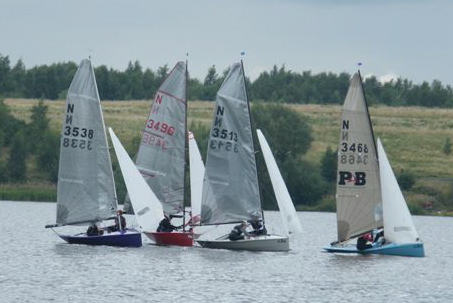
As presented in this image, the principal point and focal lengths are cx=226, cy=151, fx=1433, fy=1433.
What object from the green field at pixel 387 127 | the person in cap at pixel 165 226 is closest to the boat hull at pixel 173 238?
the person in cap at pixel 165 226

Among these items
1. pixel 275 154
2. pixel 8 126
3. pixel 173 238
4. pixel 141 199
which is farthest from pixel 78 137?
pixel 8 126

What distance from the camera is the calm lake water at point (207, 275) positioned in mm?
51219

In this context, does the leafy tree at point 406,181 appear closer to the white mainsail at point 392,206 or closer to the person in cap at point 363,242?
the person in cap at point 363,242

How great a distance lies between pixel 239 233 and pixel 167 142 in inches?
270

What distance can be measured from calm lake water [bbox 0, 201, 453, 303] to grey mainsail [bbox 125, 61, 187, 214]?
3144mm

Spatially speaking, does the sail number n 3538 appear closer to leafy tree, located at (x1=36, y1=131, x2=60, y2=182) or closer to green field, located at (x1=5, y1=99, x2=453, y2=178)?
leafy tree, located at (x1=36, y1=131, x2=60, y2=182)

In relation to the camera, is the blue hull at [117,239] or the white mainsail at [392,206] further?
the blue hull at [117,239]

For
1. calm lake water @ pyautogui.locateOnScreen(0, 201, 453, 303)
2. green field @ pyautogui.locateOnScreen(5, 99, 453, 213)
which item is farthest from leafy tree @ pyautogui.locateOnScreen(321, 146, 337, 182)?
→ calm lake water @ pyautogui.locateOnScreen(0, 201, 453, 303)

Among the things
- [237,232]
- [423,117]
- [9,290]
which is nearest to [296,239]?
[237,232]

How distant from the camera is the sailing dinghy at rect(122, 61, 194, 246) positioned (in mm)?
71500

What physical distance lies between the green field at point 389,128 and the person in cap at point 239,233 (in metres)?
71.7

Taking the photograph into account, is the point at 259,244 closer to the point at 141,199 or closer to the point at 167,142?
the point at 141,199

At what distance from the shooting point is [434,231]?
106125mm

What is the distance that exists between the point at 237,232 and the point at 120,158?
7092 millimetres
